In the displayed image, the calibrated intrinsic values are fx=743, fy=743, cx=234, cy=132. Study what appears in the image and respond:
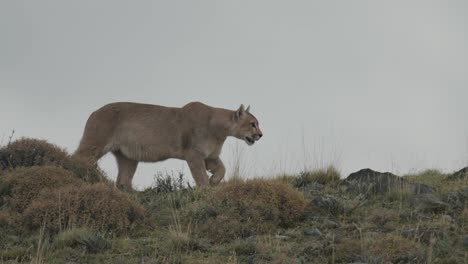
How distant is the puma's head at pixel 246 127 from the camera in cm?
1641

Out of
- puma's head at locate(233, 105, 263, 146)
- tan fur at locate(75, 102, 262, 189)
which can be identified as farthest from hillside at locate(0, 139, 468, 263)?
puma's head at locate(233, 105, 263, 146)

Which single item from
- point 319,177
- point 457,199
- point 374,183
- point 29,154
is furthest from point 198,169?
point 457,199

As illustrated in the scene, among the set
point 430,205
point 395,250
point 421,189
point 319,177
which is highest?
point 319,177

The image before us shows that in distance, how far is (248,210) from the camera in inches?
415

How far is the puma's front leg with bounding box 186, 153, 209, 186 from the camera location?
15125 mm

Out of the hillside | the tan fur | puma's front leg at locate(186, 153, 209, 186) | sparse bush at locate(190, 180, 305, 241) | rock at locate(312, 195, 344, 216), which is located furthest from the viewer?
the tan fur

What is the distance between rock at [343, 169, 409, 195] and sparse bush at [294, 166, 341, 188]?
58cm

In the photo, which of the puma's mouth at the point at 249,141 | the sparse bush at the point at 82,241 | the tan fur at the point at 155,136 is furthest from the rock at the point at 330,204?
the puma's mouth at the point at 249,141

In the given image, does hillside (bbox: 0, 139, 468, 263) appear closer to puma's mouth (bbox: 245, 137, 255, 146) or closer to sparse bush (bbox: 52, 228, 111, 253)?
sparse bush (bbox: 52, 228, 111, 253)

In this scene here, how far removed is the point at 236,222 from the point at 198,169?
5.13 m

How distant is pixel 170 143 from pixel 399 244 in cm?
784

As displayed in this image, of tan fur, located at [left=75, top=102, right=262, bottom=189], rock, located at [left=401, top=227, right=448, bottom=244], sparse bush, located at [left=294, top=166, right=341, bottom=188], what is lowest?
rock, located at [left=401, top=227, right=448, bottom=244]

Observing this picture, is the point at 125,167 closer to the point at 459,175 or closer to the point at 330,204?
the point at 330,204

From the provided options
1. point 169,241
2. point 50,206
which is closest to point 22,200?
point 50,206
